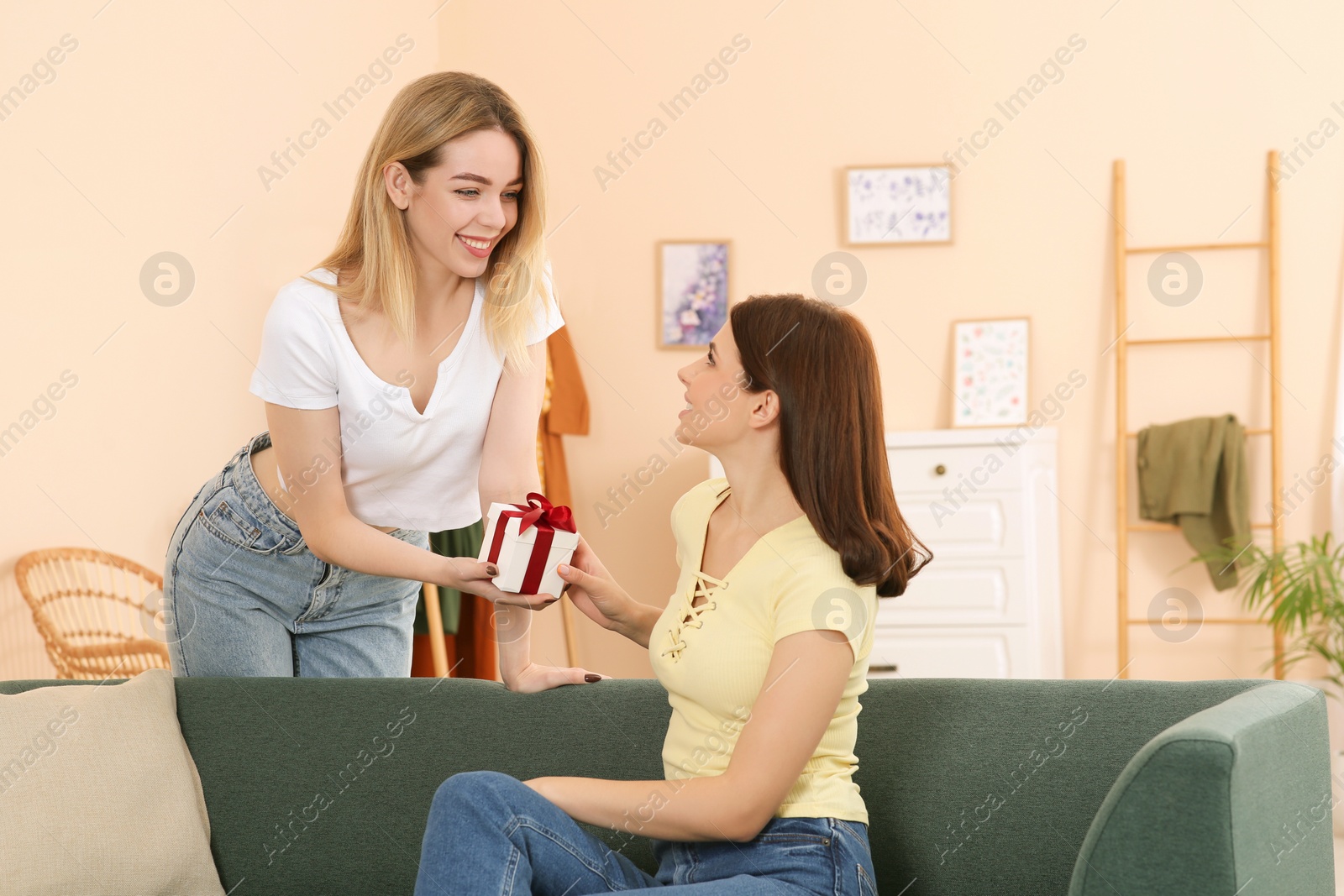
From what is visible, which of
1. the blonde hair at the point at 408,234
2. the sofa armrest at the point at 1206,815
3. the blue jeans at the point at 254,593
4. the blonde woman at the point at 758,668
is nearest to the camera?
the sofa armrest at the point at 1206,815

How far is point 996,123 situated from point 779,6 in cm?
96

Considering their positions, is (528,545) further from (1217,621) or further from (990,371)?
(1217,621)

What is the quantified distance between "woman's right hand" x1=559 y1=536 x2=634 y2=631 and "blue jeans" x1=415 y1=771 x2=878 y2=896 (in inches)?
15.1

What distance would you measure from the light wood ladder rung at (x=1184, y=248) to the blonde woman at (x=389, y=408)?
3.03m

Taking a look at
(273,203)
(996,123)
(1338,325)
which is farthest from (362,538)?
(1338,325)

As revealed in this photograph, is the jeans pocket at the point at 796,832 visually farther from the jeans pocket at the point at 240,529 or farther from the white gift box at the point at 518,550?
the jeans pocket at the point at 240,529

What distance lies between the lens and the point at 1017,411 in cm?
423

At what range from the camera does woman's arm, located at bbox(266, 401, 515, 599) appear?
170cm

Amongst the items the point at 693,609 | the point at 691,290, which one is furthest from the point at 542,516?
the point at 691,290

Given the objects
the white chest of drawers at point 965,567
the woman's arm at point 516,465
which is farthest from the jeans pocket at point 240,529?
the white chest of drawers at point 965,567

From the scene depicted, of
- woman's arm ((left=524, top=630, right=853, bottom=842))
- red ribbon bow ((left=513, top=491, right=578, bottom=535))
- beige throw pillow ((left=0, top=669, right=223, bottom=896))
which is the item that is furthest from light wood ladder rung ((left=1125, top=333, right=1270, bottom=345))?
beige throw pillow ((left=0, top=669, right=223, bottom=896))

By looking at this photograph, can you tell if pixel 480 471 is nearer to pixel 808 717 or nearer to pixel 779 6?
pixel 808 717

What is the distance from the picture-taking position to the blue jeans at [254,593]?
1.80 meters

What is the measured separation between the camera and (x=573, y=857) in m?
1.29
